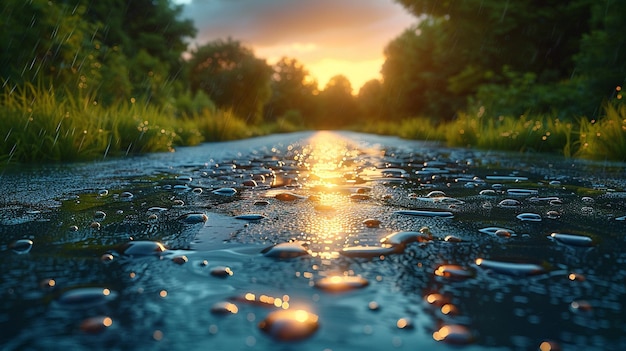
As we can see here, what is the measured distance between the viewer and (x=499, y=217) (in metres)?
2.05

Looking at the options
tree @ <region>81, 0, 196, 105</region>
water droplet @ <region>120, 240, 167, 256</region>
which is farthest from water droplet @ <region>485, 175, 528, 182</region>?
tree @ <region>81, 0, 196, 105</region>

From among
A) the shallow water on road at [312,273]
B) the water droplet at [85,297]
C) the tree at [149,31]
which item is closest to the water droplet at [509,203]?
the shallow water on road at [312,273]

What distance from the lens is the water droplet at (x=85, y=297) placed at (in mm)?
997

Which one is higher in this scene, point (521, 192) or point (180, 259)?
point (521, 192)

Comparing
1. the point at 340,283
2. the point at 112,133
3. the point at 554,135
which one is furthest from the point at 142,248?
the point at 554,135

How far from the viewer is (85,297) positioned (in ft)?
3.35

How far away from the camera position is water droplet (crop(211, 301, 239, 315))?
946 millimetres

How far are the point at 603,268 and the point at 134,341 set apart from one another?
3.89ft

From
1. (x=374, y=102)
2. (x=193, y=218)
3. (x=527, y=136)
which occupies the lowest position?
(x=193, y=218)

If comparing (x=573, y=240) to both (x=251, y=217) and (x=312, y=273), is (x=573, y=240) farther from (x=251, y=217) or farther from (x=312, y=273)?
(x=251, y=217)

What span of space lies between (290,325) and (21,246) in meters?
1.06

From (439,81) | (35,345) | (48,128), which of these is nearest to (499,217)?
(35,345)

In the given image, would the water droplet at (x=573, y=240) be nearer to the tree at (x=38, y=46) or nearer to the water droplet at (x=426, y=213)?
the water droplet at (x=426, y=213)

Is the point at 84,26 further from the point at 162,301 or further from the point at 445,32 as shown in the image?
the point at 445,32
